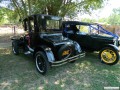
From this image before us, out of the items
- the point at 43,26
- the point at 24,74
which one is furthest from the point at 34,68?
the point at 43,26

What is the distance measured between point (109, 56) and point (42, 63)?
278 cm

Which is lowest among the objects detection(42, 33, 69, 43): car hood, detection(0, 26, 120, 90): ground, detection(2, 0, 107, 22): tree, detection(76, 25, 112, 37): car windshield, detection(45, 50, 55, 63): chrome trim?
detection(0, 26, 120, 90): ground

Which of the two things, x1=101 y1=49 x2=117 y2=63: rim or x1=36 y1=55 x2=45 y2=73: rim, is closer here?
x1=36 y1=55 x2=45 y2=73: rim

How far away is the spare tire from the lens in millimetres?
4191

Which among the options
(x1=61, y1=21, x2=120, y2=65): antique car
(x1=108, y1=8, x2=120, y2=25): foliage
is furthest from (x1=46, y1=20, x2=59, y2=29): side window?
(x1=108, y1=8, x2=120, y2=25): foliage

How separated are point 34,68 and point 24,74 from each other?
0.60 m

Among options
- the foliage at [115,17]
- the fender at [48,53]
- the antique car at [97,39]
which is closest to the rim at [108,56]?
the antique car at [97,39]

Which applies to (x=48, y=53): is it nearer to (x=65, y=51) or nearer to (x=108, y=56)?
(x=65, y=51)

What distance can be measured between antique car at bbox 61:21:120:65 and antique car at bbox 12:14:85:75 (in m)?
0.96

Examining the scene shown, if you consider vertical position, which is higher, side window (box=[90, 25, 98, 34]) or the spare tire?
side window (box=[90, 25, 98, 34])

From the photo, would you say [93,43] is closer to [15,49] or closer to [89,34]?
[89,34]

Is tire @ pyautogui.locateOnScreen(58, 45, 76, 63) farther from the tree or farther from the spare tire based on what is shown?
the tree

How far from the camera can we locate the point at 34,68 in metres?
4.81

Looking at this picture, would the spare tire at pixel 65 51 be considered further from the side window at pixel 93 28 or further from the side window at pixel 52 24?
the side window at pixel 93 28
